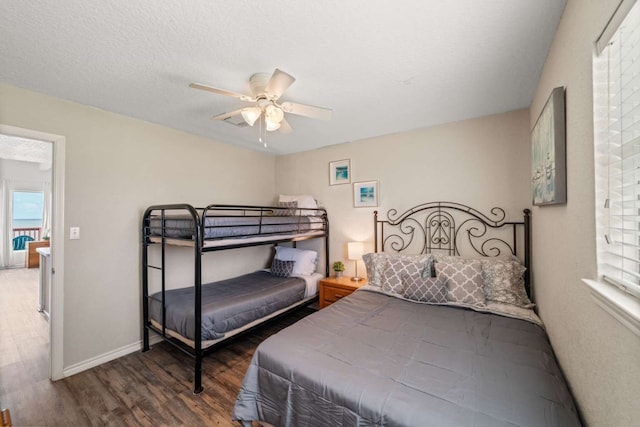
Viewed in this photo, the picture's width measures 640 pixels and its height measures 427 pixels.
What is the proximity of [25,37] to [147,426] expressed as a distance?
2.54 metres

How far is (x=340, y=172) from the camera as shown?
3652 millimetres

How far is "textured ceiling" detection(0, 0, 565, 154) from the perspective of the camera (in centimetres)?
130

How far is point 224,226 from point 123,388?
154 cm

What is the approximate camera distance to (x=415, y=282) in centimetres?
239

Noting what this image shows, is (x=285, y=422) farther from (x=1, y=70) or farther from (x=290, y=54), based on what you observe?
(x=1, y=70)

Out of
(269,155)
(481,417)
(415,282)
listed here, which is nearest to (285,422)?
(481,417)

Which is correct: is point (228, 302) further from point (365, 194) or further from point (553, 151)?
point (553, 151)

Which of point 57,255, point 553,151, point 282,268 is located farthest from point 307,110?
point 57,255

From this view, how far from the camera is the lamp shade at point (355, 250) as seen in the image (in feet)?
10.5

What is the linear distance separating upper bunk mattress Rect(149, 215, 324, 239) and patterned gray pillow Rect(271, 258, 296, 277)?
2.30ft

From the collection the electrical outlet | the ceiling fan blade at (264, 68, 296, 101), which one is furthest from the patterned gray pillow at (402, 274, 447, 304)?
the electrical outlet

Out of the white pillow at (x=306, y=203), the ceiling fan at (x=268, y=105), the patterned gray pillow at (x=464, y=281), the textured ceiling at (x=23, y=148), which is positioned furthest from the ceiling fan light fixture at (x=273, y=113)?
the textured ceiling at (x=23, y=148)

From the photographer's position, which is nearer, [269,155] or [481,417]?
[481,417]

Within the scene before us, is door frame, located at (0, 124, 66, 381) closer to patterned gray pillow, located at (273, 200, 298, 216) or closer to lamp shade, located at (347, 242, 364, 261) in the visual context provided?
patterned gray pillow, located at (273, 200, 298, 216)
